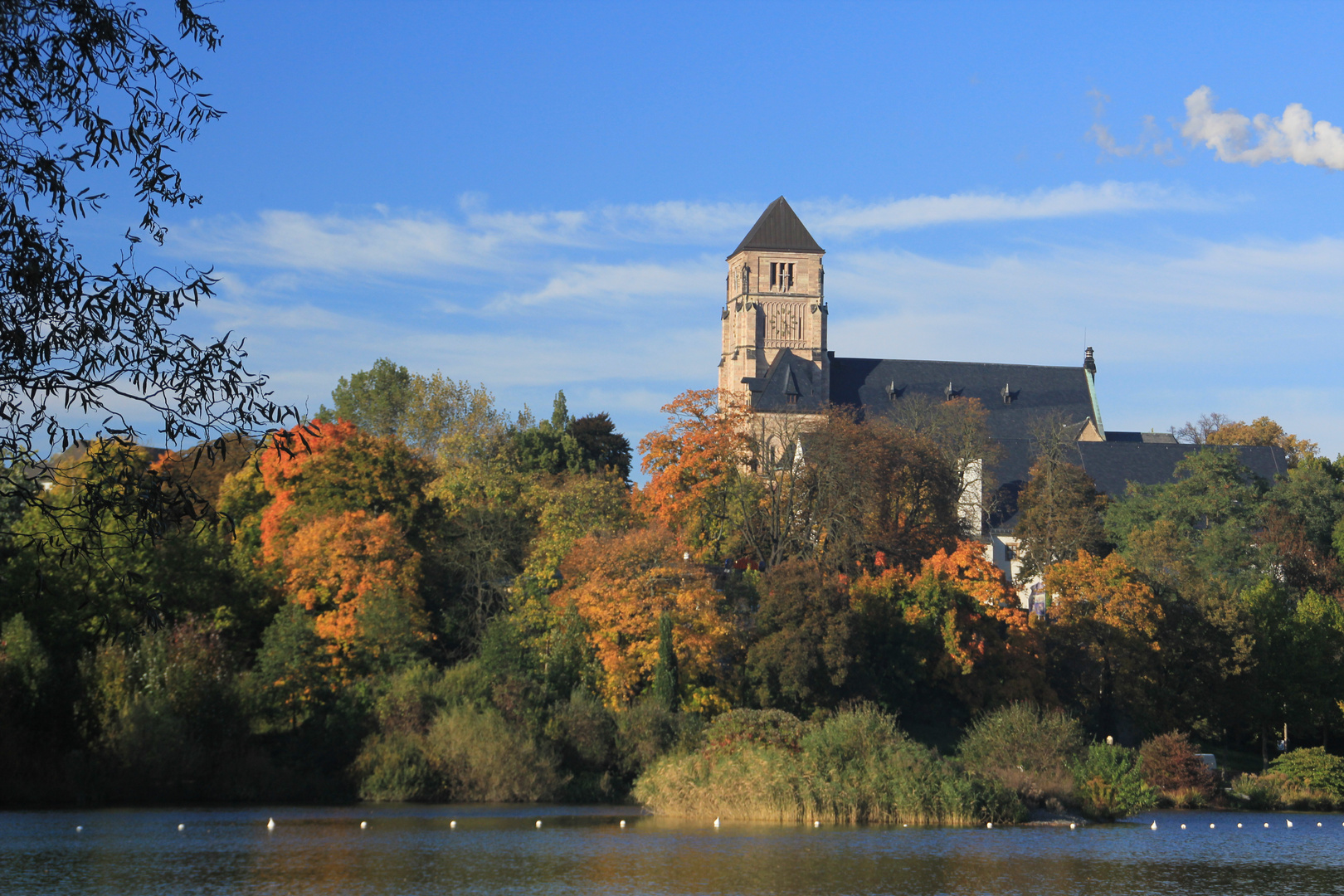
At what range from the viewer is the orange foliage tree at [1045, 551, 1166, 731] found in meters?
49.0

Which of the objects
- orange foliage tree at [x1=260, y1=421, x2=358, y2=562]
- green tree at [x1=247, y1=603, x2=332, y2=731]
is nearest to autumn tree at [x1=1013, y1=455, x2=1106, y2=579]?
orange foliage tree at [x1=260, y1=421, x2=358, y2=562]

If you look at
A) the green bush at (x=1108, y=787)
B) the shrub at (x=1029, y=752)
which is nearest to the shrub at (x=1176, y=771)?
the green bush at (x=1108, y=787)

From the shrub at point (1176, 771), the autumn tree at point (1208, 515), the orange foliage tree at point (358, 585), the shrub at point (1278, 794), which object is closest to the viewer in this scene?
the shrub at point (1176, 771)

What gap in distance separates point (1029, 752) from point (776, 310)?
74620 mm

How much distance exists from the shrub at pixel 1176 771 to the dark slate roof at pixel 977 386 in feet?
206

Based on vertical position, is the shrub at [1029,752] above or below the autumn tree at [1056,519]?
below

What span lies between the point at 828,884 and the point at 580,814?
13.0 metres

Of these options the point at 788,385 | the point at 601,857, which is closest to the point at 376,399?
the point at 788,385

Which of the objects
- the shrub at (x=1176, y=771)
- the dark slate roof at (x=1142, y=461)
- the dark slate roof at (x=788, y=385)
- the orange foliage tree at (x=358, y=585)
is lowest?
the shrub at (x=1176, y=771)

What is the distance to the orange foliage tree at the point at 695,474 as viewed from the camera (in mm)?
54375

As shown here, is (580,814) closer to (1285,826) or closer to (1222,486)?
(1285,826)

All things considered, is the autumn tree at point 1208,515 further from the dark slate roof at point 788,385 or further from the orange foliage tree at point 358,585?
the orange foliage tree at point 358,585

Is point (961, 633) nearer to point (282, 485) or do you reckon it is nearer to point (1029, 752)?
→ point (1029, 752)

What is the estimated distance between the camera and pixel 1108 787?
115 feet
